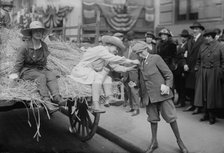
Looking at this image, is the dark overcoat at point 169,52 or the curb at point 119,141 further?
the dark overcoat at point 169,52

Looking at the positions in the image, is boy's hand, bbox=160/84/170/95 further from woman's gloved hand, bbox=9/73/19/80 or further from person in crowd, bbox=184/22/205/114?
person in crowd, bbox=184/22/205/114

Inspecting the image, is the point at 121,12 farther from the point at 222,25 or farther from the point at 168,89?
the point at 168,89

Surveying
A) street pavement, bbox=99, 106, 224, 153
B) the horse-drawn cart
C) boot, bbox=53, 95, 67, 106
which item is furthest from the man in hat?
boot, bbox=53, 95, 67, 106

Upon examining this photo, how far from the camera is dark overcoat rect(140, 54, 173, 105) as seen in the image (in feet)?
18.5

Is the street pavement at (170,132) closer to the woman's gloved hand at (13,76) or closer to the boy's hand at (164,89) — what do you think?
the boy's hand at (164,89)

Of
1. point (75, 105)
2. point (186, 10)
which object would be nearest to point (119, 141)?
point (75, 105)

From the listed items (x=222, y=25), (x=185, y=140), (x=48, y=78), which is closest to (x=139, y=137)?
(x=185, y=140)

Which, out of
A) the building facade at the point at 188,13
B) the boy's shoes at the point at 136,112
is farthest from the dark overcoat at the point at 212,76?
the building facade at the point at 188,13

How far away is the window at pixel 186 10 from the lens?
1401 cm

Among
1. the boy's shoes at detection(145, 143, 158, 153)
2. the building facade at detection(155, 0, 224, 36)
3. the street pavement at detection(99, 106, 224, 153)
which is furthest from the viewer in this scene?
the building facade at detection(155, 0, 224, 36)

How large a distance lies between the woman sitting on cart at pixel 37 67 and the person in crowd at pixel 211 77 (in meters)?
3.17

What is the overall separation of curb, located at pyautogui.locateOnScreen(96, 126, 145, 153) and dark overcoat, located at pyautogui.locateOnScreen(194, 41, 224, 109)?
1865 mm

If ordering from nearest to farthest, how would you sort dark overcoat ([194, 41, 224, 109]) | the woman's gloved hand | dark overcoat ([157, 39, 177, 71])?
the woman's gloved hand → dark overcoat ([194, 41, 224, 109]) → dark overcoat ([157, 39, 177, 71])

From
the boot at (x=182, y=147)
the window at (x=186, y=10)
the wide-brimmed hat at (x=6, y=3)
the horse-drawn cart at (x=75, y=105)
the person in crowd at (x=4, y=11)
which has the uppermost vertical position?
the window at (x=186, y=10)
